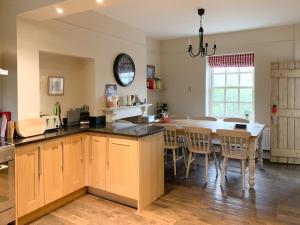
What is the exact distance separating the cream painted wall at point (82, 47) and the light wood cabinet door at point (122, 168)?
104cm

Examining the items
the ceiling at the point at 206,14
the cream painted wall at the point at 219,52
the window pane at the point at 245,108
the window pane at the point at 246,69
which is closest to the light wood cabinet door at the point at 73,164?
the ceiling at the point at 206,14

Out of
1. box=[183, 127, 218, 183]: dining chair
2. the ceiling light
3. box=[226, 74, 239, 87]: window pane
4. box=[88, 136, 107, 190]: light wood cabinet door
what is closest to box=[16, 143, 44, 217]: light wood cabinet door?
box=[88, 136, 107, 190]: light wood cabinet door

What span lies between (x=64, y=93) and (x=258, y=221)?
2960 millimetres

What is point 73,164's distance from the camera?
3164mm

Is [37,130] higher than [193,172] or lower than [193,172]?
higher

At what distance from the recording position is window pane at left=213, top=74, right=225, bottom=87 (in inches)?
229

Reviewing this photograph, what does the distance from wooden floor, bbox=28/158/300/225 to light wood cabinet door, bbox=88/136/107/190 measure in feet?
0.72

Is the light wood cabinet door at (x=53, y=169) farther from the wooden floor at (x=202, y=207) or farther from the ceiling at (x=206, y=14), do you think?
the ceiling at (x=206, y=14)

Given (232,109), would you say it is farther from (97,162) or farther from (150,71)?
(97,162)

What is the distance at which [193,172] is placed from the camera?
14.1 ft

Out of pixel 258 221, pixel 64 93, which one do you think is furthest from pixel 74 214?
pixel 258 221

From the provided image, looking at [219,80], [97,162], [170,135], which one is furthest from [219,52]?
[97,162]

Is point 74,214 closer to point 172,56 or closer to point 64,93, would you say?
point 64,93

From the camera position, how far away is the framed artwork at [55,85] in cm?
347
